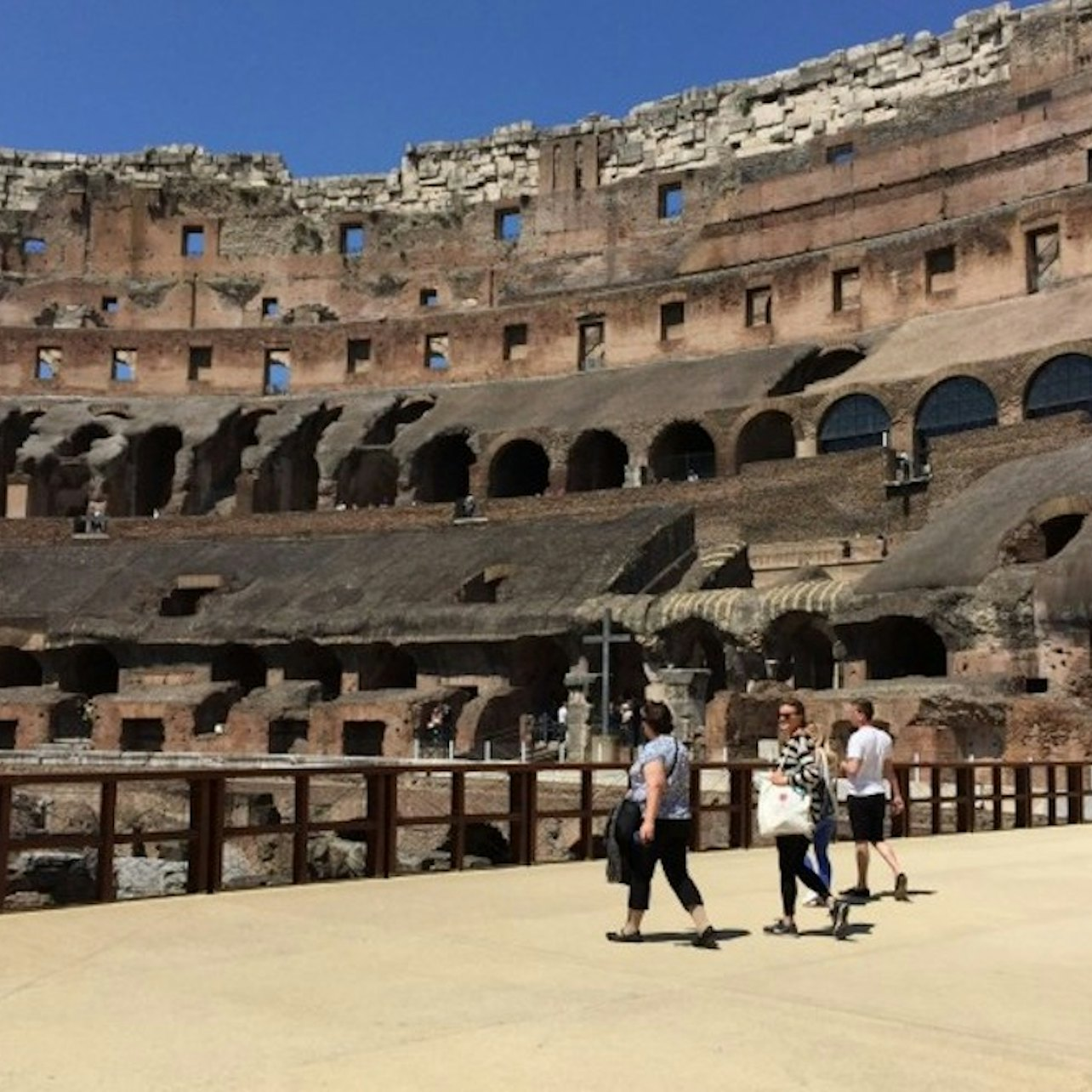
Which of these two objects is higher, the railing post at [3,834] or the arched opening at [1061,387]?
the arched opening at [1061,387]

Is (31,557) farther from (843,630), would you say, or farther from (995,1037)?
(995,1037)

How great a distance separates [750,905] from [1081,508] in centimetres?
1829

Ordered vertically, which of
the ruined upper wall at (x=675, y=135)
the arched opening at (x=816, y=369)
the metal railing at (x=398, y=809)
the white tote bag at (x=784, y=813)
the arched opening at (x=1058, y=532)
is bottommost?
the metal railing at (x=398, y=809)

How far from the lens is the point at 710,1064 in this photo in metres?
5.51

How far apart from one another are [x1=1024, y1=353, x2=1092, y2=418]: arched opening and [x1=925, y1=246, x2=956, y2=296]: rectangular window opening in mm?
→ 8767

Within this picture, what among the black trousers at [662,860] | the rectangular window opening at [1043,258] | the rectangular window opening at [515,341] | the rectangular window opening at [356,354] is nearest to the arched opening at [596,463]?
the rectangular window opening at [515,341]

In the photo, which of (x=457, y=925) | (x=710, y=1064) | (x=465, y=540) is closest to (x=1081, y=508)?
(x=465, y=540)

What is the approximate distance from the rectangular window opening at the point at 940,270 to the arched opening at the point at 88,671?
1092 inches

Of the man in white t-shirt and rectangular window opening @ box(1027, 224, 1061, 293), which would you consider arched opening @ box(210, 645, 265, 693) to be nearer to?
rectangular window opening @ box(1027, 224, 1061, 293)

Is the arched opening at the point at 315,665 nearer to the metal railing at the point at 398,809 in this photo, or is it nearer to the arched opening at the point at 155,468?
the metal railing at the point at 398,809

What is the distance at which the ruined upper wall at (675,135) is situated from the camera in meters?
52.8

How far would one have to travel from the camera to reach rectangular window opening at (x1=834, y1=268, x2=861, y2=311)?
46.6m

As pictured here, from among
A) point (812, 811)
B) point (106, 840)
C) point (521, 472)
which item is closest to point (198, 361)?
point (521, 472)

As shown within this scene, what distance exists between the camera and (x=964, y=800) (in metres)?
16.3
